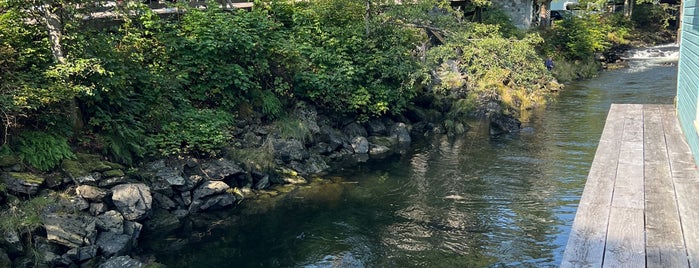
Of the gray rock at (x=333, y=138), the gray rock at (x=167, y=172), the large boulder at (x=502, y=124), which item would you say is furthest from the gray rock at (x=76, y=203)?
the large boulder at (x=502, y=124)

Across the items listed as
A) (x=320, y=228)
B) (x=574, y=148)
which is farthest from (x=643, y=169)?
(x=574, y=148)

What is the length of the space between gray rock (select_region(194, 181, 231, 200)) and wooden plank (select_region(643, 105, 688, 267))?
7.93m

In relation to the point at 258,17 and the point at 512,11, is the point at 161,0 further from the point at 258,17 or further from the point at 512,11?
the point at 512,11

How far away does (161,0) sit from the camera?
15469 millimetres

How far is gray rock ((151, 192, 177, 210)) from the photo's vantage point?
35.3 feet

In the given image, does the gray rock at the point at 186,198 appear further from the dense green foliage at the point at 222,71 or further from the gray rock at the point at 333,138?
the gray rock at the point at 333,138

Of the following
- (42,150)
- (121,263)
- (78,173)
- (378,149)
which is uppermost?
(42,150)

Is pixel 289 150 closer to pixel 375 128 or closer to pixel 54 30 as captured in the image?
pixel 375 128

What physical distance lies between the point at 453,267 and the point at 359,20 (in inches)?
440

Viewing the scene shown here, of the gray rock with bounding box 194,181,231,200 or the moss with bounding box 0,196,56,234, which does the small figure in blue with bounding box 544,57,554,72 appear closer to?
the gray rock with bounding box 194,181,231,200

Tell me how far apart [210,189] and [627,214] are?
8.75 metres

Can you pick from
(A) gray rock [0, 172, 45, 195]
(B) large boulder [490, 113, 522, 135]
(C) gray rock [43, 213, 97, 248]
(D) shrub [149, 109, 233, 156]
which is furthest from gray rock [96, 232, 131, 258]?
(B) large boulder [490, 113, 522, 135]

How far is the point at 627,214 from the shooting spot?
4.16 meters

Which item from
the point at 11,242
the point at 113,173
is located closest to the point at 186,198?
the point at 113,173
